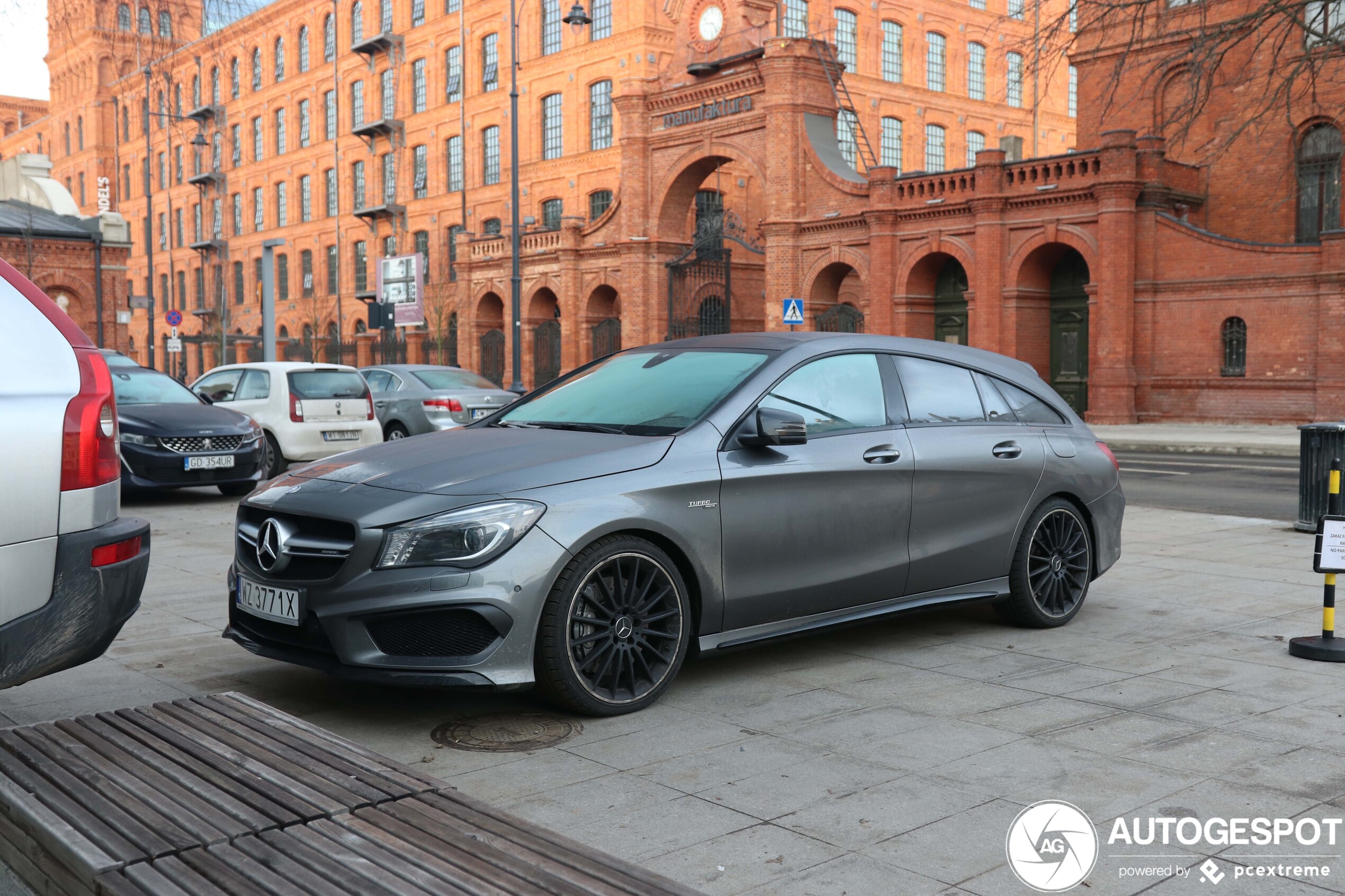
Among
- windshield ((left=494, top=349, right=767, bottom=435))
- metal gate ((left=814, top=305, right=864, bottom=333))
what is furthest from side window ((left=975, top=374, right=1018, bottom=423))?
metal gate ((left=814, top=305, right=864, bottom=333))

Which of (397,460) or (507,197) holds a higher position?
(507,197)

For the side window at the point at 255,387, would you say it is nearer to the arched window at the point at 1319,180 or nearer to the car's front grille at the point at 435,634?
the car's front grille at the point at 435,634

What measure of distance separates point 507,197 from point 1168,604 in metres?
Answer: 44.4

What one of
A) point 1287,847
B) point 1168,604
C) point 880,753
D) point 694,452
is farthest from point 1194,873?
point 1168,604

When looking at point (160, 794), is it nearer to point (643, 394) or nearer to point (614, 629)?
point (614, 629)

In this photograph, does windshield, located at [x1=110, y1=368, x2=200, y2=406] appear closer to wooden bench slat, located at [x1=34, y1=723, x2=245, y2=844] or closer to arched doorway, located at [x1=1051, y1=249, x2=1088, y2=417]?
wooden bench slat, located at [x1=34, y1=723, x2=245, y2=844]

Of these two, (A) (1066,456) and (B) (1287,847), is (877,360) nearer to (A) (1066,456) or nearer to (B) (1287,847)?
(A) (1066,456)

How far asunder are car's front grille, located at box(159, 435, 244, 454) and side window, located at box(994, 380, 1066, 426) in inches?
357

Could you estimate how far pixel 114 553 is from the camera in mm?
3895

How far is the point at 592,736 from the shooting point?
15.4 feet

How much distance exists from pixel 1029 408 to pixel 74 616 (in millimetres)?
5012

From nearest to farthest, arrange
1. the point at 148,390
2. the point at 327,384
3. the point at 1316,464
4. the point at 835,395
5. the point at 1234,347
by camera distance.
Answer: the point at 835,395 → the point at 1316,464 → the point at 148,390 → the point at 327,384 → the point at 1234,347

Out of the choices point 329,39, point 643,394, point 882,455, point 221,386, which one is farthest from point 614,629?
point 329,39

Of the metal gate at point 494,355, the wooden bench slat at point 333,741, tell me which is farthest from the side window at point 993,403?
the metal gate at point 494,355
